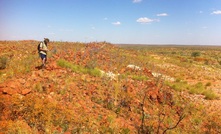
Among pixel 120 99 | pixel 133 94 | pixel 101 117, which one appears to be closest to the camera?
pixel 101 117

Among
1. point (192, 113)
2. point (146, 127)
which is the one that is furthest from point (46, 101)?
point (192, 113)

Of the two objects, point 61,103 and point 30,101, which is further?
point 61,103

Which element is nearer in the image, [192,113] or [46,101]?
[46,101]

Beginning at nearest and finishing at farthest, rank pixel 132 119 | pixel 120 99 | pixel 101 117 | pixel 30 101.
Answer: pixel 30 101
pixel 101 117
pixel 132 119
pixel 120 99

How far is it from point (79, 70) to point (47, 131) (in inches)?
205

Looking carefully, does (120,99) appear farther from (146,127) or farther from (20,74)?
(20,74)

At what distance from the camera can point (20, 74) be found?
9.40m

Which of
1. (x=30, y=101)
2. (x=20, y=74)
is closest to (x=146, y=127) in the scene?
(x=30, y=101)

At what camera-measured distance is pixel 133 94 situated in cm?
968

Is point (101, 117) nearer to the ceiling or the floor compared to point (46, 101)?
nearer to the floor

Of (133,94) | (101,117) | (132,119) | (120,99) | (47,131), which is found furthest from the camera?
(133,94)

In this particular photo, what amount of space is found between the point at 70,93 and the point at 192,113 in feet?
17.7

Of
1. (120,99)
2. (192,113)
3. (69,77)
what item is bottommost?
(192,113)

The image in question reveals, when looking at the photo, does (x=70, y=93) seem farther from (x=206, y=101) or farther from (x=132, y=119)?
(x=206, y=101)
